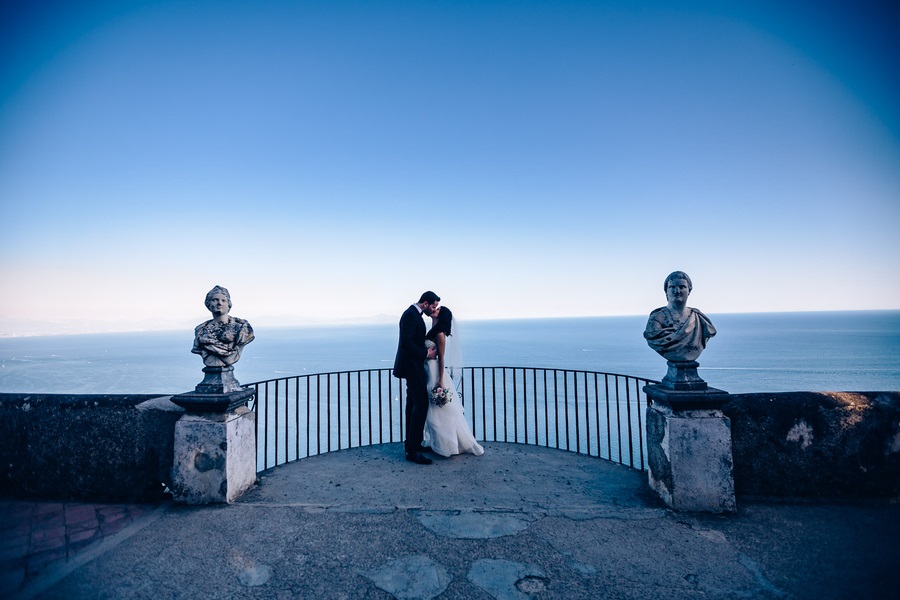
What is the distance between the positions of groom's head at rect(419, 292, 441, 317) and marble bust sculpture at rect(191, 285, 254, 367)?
2096 millimetres

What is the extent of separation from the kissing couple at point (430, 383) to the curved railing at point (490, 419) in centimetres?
28

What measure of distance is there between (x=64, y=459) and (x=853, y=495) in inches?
298

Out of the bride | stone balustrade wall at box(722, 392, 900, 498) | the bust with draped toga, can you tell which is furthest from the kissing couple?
stone balustrade wall at box(722, 392, 900, 498)

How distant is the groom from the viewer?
500 centimetres

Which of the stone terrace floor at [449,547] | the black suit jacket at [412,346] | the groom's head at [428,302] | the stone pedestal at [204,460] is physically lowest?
the stone terrace floor at [449,547]

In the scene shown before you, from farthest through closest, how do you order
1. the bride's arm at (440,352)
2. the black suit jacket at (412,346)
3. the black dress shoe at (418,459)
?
the bride's arm at (440,352)
the black suit jacket at (412,346)
the black dress shoe at (418,459)

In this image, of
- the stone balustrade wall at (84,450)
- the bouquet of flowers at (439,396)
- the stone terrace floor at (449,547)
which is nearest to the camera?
the stone terrace floor at (449,547)

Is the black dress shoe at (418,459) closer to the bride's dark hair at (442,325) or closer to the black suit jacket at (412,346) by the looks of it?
the black suit jacket at (412,346)

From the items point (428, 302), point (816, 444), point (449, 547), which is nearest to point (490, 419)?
point (428, 302)

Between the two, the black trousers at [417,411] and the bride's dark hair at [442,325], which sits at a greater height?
the bride's dark hair at [442,325]

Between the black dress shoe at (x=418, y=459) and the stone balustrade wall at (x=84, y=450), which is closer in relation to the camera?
the stone balustrade wall at (x=84, y=450)

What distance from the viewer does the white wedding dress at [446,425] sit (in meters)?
5.16

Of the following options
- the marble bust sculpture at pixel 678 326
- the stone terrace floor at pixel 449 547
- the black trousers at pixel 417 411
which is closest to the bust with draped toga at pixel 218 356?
the stone terrace floor at pixel 449 547

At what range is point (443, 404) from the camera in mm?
5133
